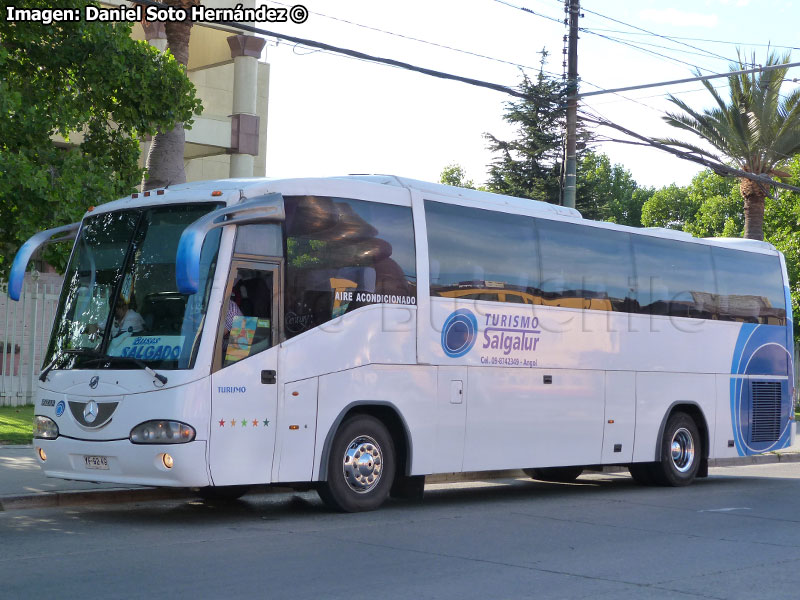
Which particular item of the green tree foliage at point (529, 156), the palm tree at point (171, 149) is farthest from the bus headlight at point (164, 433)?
the green tree foliage at point (529, 156)

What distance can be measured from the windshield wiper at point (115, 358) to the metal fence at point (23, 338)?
1081 centimetres

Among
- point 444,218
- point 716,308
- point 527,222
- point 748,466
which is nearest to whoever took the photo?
point 444,218

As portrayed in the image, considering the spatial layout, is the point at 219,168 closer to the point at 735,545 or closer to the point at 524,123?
the point at 524,123

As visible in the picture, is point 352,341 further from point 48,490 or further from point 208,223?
point 48,490

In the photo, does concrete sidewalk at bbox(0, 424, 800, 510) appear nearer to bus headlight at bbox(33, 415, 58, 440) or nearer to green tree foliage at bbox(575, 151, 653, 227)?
bus headlight at bbox(33, 415, 58, 440)

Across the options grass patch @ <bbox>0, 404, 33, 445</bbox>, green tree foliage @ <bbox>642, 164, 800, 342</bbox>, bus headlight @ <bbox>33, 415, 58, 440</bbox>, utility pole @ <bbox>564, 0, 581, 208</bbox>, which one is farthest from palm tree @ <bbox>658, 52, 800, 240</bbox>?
bus headlight @ <bbox>33, 415, 58, 440</bbox>

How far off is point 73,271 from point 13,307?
10.9m

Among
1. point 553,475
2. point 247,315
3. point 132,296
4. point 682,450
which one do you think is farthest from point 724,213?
point 132,296

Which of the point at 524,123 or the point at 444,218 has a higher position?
the point at 524,123

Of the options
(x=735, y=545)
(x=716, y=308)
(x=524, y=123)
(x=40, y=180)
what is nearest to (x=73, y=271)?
(x=40, y=180)

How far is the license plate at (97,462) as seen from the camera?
1031cm

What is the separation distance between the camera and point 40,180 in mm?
13023

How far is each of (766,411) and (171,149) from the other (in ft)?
36.2

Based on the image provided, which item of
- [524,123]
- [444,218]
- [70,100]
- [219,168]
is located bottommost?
[444,218]
